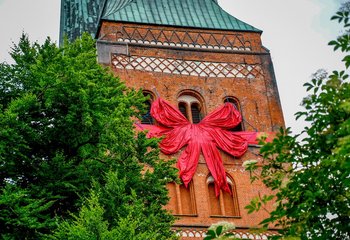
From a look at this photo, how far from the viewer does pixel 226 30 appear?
87.2ft

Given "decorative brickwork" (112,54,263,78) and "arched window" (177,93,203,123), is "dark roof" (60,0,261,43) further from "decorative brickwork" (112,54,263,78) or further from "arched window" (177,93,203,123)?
"arched window" (177,93,203,123)

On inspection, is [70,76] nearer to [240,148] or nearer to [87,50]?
[87,50]

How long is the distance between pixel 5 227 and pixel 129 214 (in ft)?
7.72

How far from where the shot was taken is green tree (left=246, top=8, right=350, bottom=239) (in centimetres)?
763

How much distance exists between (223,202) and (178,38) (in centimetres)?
645

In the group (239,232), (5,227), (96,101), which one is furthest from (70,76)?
(239,232)

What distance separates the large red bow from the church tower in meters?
0.12

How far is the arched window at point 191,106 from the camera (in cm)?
2448

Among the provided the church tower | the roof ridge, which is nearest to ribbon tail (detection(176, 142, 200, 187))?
the church tower

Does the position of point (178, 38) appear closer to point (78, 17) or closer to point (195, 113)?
point (195, 113)

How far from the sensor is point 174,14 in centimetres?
2688

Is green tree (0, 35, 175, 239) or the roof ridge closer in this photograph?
green tree (0, 35, 175, 239)

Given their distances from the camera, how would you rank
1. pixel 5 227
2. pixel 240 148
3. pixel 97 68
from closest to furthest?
pixel 5 227, pixel 97 68, pixel 240 148

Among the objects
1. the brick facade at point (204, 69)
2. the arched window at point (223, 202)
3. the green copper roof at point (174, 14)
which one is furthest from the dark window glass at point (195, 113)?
the green copper roof at point (174, 14)
